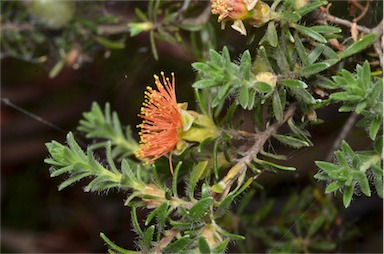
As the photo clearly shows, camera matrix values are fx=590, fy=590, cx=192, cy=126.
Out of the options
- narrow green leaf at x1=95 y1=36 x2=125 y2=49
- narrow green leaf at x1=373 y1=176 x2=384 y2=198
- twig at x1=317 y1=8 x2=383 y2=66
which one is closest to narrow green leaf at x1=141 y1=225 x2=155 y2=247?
narrow green leaf at x1=373 y1=176 x2=384 y2=198

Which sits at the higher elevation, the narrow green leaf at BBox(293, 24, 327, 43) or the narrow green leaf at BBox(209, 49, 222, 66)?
the narrow green leaf at BBox(209, 49, 222, 66)

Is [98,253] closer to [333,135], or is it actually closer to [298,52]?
[333,135]

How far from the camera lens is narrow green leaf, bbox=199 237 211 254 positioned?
0.81m

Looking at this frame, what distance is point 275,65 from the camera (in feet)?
3.13

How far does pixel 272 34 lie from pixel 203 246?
1.11 feet

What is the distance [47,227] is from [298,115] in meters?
1.34

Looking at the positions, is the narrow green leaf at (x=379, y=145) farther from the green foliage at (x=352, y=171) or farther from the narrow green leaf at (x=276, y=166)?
the narrow green leaf at (x=276, y=166)

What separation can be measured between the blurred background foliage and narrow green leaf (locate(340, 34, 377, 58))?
0.15 meters

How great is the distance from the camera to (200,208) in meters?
0.86

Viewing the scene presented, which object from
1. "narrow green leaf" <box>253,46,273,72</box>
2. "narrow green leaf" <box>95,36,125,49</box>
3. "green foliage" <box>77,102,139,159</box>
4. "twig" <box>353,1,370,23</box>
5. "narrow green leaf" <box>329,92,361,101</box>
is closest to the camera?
"narrow green leaf" <box>329,92,361,101</box>

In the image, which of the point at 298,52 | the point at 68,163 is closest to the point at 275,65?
the point at 298,52

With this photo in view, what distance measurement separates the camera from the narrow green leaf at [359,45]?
926 mm

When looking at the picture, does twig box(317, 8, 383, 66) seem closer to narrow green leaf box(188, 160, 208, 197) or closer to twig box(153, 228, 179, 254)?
narrow green leaf box(188, 160, 208, 197)

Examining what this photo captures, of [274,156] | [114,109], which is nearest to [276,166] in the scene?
[274,156]
